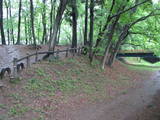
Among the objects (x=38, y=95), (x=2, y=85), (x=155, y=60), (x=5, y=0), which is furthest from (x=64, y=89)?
(x=155, y=60)

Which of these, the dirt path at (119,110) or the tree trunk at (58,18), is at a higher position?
the tree trunk at (58,18)

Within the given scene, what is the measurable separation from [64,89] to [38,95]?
70.5 inches

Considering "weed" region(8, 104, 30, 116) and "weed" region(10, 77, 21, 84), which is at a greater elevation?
"weed" region(10, 77, 21, 84)

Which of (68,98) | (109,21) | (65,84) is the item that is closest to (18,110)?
(68,98)

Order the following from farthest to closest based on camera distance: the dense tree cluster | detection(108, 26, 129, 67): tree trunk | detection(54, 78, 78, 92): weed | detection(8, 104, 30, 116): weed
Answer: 1. detection(108, 26, 129, 67): tree trunk
2. the dense tree cluster
3. detection(54, 78, 78, 92): weed
4. detection(8, 104, 30, 116): weed

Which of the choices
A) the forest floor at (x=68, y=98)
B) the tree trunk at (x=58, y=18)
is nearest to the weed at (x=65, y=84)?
the forest floor at (x=68, y=98)

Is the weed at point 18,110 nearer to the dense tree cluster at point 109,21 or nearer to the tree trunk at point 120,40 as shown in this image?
the dense tree cluster at point 109,21

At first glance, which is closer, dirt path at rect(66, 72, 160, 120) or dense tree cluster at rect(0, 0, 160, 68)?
dirt path at rect(66, 72, 160, 120)

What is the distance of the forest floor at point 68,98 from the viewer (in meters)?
7.01

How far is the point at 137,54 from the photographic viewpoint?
29.4 meters

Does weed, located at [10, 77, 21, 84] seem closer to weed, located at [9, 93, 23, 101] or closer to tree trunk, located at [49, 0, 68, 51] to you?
weed, located at [9, 93, 23, 101]

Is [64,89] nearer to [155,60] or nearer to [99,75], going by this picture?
[99,75]

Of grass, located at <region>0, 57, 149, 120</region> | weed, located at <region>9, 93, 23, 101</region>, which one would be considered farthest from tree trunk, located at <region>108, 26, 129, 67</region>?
weed, located at <region>9, 93, 23, 101</region>

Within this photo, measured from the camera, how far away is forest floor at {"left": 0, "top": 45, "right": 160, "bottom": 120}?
276 inches
